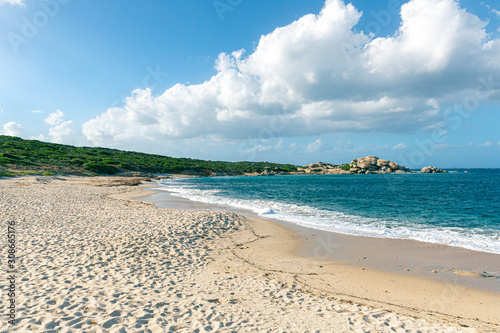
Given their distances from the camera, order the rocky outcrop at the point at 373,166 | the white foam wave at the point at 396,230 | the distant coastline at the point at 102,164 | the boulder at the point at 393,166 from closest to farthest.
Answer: the white foam wave at the point at 396,230
the distant coastline at the point at 102,164
the rocky outcrop at the point at 373,166
the boulder at the point at 393,166

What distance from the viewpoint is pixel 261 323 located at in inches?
216

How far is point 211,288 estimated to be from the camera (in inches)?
287

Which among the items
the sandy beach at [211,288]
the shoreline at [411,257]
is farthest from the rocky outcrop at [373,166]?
the sandy beach at [211,288]

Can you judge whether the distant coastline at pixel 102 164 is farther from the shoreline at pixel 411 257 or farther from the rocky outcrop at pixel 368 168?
the shoreline at pixel 411 257

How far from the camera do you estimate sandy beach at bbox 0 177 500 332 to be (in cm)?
541

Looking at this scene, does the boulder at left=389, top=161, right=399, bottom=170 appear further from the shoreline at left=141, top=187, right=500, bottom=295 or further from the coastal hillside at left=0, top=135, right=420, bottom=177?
the shoreline at left=141, top=187, right=500, bottom=295

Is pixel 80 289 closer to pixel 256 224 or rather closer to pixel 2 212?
pixel 256 224

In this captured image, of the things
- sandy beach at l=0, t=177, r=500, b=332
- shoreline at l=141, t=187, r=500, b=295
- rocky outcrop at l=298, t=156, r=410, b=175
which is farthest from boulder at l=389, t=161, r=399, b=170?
sandy beach at l=0, t=177, r=500, b=332

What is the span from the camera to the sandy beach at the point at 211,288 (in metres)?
5.41

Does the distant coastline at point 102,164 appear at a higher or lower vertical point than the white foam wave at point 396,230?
higher

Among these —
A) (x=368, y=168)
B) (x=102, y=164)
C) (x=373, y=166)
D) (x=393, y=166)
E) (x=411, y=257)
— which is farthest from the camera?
(x=393, y=166)

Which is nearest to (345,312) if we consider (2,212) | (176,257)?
(176,257)

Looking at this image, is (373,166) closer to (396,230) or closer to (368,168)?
(368,168)

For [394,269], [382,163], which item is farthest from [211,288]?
[382,163]
